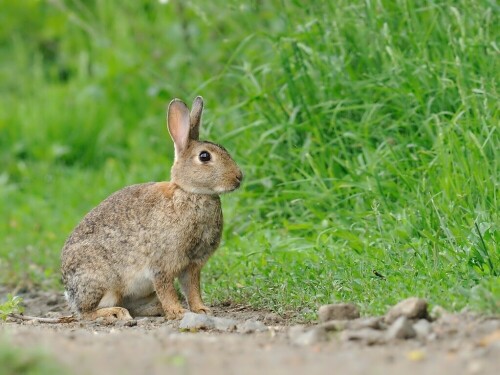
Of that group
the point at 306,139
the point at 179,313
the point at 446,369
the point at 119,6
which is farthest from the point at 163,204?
the point at 119,6

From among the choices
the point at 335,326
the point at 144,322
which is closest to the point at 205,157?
the point at 144,322

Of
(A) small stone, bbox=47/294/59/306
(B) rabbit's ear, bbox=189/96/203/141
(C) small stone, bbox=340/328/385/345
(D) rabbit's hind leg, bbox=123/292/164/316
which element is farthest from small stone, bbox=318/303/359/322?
(A) small stone, bbox=47/294/59/306

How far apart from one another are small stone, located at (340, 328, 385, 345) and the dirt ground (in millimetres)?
19

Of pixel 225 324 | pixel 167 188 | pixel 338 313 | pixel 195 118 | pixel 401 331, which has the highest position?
pixel 195 118

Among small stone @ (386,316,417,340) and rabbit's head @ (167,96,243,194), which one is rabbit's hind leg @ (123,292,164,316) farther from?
small stone @ (386,316,417,340)

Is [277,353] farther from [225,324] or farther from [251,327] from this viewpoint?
[225,324]

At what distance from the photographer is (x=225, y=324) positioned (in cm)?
463

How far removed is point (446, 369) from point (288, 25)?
151 inches

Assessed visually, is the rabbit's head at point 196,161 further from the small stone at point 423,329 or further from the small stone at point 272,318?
the small stone at point 423,329

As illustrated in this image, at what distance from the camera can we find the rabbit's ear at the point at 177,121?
559 centimetres

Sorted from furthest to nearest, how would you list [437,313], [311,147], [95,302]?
1. [311,147]
2. [95,302]
3. [437,313]

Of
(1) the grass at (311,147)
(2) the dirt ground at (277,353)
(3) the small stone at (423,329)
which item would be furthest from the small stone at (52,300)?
(3) the small stone at (423,329)

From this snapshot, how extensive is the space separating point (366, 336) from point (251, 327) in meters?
0.86

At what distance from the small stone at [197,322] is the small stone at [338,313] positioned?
61 cm
